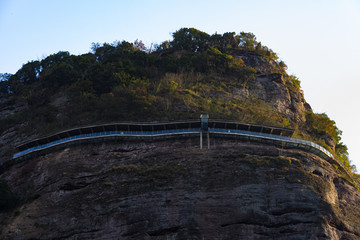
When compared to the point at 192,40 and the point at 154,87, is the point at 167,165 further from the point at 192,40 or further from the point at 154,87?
the point at 192,40

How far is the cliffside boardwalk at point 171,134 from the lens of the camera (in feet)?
166

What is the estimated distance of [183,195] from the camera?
4025 cm

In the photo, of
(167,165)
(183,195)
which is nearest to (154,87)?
(167,165)

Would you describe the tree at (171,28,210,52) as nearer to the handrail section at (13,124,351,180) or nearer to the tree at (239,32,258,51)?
the tree at (239,32,258,51)

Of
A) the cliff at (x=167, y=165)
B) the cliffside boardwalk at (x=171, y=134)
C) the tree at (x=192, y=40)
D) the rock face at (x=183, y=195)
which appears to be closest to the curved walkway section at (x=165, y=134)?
the cliffside boardwalk at (x=171, y=134)

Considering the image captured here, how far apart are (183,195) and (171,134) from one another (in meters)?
11.5

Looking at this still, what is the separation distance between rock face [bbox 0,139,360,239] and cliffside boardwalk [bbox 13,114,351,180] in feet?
5.14

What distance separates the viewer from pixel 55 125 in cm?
5722

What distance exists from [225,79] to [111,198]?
110 ft

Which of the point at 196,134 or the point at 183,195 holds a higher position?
the point at 196,134

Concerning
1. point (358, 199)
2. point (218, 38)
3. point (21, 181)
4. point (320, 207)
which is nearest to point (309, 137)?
point (358, 199)

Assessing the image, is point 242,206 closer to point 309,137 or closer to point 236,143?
point 236,143

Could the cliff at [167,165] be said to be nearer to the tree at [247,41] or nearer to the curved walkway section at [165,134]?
the curved walkway section at [165,134]

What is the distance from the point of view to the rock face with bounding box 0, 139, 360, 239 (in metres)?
37.5
